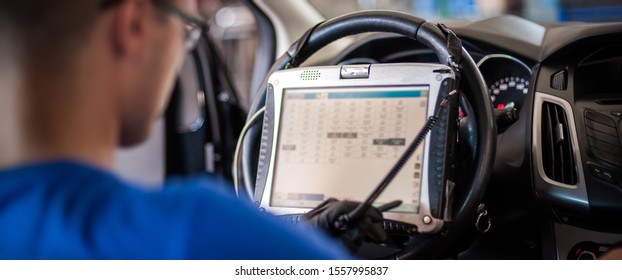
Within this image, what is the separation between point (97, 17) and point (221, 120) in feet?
3.80

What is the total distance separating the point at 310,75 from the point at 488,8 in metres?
0.66

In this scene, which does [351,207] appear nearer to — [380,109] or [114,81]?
[380,109]

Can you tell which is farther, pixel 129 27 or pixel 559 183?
pixel 559 183

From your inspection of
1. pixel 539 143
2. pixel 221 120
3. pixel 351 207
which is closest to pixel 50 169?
pixel 351 207

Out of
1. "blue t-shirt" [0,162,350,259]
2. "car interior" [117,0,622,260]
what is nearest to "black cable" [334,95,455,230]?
"car interior" [117,0,622,260]

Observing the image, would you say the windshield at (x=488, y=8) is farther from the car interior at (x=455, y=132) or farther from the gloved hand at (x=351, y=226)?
the gloved hand at (x=351, y=226)

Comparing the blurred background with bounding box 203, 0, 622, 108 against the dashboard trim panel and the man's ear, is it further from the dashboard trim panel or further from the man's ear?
the man's ear

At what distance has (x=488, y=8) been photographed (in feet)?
4.85

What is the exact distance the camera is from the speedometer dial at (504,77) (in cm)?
111

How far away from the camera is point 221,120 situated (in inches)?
65.8

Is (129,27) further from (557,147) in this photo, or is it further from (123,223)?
(557,147)

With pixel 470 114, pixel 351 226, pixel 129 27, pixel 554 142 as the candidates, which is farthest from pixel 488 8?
pixel 129 27

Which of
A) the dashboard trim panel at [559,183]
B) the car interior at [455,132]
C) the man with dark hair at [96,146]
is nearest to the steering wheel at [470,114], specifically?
the car interior at [455,132]

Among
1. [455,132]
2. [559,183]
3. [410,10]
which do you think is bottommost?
[559,183]
